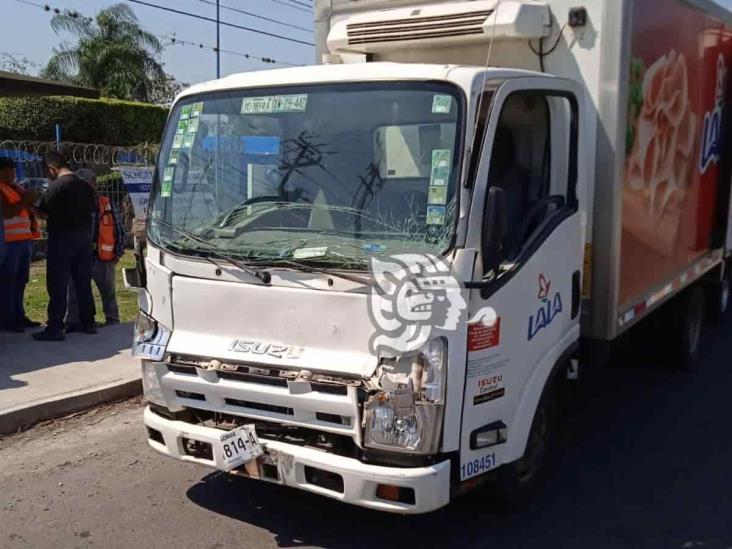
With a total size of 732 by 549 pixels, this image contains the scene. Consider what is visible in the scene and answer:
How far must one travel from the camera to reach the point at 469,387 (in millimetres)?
3467

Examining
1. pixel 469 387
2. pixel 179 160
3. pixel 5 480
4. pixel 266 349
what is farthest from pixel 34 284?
pixel 469 387

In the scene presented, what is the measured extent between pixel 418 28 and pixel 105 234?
4.43 m

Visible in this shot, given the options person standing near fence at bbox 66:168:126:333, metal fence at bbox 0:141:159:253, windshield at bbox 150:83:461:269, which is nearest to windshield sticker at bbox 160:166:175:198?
windshield at bbox 150:83:461:269

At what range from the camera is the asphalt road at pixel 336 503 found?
402 cm

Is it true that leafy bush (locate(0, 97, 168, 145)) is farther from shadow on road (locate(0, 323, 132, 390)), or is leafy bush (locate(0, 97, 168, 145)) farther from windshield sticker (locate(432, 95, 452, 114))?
windshield sticker (locate(432, 95, 452, 114))

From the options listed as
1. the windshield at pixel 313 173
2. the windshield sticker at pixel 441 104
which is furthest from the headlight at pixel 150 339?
the windshield sticker at pixel 441 104

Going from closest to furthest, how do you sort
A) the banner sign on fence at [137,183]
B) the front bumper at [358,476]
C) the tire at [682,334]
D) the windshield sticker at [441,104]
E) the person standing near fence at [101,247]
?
the front bumper at [358,476] → the windshield sticker at [441,104] → the tire at [682,334] → the person standing near fence at [101,247] → the banner sign on fence at [137,183]

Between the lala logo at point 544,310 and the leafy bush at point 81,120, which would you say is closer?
the lala logo at point 544,310

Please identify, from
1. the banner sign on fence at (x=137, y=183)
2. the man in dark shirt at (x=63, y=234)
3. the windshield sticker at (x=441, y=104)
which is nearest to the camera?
the windshield sticker at (x=441, y=104)

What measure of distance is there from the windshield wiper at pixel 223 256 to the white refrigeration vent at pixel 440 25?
1.81 m

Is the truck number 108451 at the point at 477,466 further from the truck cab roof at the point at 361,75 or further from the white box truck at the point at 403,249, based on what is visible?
the truck cab roof at the point at 361,75

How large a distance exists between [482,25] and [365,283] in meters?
1.91

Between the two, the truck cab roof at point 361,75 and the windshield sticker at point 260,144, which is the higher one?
the truck cab roof at point 361,75

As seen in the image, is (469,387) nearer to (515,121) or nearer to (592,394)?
(515,121)
